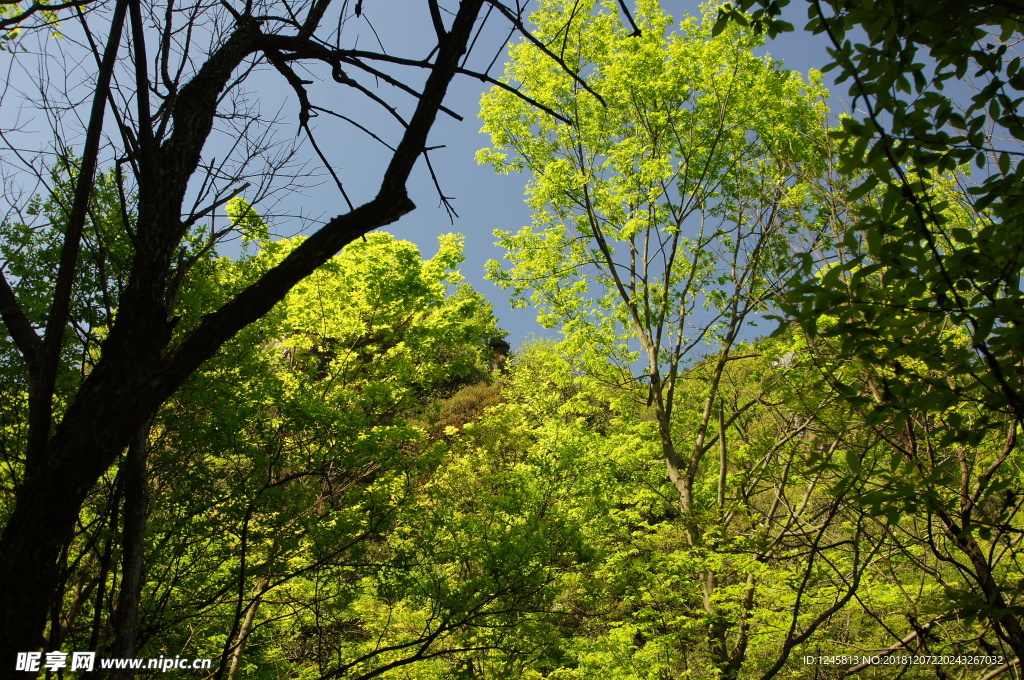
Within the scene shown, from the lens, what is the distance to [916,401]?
5.64ft

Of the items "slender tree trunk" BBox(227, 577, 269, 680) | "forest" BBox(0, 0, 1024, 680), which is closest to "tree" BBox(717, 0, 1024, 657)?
"forest" BBox(0, 0, 1024, 680)

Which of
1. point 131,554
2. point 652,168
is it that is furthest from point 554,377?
point 131,554

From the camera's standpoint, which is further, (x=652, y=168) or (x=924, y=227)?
(x=652, y=168)

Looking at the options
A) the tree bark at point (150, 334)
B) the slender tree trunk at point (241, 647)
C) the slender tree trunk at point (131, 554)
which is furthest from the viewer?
the slender tree trunk at point (241, 647)

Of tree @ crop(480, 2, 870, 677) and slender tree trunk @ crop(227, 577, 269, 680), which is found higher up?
tree @ crop(480, 2, 870, 677)

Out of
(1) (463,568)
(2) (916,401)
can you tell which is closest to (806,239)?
(2) (916,401)

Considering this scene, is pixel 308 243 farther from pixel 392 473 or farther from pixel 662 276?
pixel 662 276

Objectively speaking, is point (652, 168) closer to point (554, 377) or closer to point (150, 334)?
point (554, 377)

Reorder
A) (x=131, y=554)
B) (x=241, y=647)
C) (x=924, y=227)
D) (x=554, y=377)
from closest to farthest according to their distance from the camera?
1. (x=924, y=227)
2. (x=131, y=554)
3. (x=241, y=647)
4. (x=554, y=377)

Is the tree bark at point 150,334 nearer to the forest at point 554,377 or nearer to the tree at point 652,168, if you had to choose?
the forest at point 554,377

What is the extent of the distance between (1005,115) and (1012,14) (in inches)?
11.1

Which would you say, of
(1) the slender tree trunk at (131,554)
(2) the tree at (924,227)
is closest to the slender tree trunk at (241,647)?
(1) the slender tree trunk at (131,554)

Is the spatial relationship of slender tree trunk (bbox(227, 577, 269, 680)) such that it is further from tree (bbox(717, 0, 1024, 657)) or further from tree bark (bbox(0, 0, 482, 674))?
tree (bbox(717, 0, 1024, 657))

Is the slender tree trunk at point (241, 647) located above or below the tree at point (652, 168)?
below
